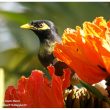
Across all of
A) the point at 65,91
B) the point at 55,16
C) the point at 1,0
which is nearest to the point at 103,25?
the point at 65,91

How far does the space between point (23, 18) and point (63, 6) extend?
138mm

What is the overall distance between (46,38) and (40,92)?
26 cm

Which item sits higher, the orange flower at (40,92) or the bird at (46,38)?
the bird at (46,38)

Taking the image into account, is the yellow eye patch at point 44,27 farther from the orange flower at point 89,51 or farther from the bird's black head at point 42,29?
the orange flower at point 89,51

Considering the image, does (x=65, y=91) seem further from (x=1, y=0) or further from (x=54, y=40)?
(x=1, y=0)

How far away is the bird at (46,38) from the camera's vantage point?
0.95 meters

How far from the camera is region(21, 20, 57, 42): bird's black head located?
99 centimetres

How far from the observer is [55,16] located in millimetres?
1083

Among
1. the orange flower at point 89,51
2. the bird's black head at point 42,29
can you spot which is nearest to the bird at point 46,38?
the bird's black head at point 42,29

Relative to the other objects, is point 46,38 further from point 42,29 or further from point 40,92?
point 40,92

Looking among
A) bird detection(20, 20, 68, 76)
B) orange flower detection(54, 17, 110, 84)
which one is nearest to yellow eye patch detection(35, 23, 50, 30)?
bird detection(20, 20, 68, 76)

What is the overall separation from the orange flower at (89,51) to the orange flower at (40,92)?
2.1 inches

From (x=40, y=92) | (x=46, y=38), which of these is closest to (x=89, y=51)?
(x=40, y=92)

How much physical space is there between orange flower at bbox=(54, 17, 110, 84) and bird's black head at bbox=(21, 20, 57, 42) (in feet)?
0.65
